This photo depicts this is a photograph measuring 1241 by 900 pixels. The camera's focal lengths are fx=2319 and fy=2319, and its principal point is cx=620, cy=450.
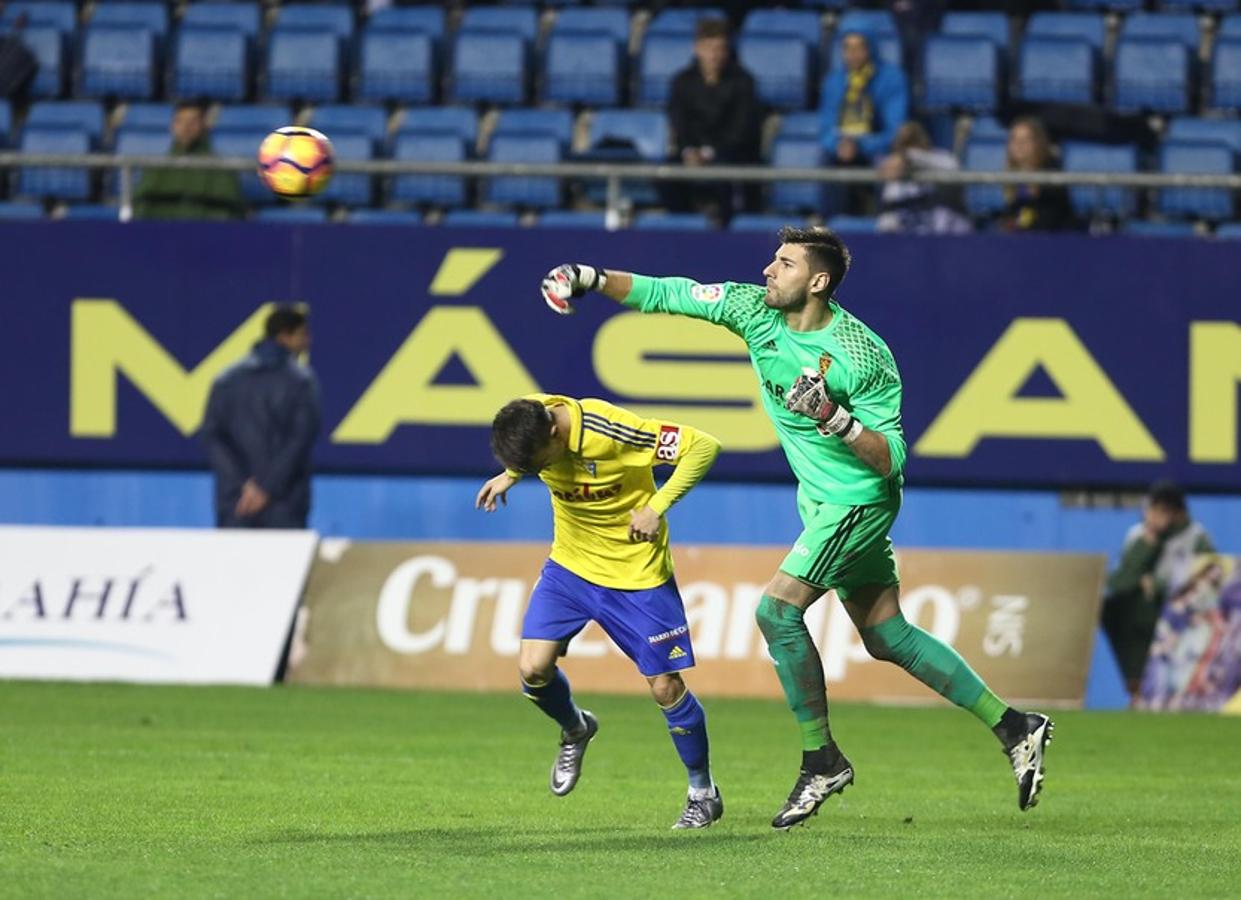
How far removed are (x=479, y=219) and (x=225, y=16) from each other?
330 cm

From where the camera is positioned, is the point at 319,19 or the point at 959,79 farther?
the point at 319,19

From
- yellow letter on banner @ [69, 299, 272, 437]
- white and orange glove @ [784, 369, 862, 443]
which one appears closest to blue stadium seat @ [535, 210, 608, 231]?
yellow letter on banner @ [69, 299, 272, 437]

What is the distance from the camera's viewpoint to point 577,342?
17.3 m

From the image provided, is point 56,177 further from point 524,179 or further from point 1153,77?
point 1153,77

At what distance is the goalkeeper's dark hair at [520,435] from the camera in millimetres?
8523

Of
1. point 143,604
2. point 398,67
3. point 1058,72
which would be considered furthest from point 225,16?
point 1058,72

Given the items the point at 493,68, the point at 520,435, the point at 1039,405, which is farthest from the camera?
the point at 493,68

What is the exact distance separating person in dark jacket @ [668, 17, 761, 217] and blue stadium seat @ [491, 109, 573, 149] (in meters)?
1.22

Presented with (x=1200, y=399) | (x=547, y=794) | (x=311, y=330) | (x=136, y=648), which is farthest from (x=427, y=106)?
(x=547, y=794)

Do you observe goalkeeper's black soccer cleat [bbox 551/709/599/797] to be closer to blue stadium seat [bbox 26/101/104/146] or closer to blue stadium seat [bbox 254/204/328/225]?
blue stadium seat [bbox 254/204/328/225]

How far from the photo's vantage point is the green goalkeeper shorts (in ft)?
29.4

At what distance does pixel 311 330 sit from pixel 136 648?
2941mm

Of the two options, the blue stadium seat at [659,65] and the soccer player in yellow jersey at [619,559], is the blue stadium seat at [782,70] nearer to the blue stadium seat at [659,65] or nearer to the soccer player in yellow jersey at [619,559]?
the blue stadium seat at [659,65]

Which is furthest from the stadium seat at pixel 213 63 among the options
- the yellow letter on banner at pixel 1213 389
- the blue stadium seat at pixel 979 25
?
the yellow letter on banner at pixel 1213 389
